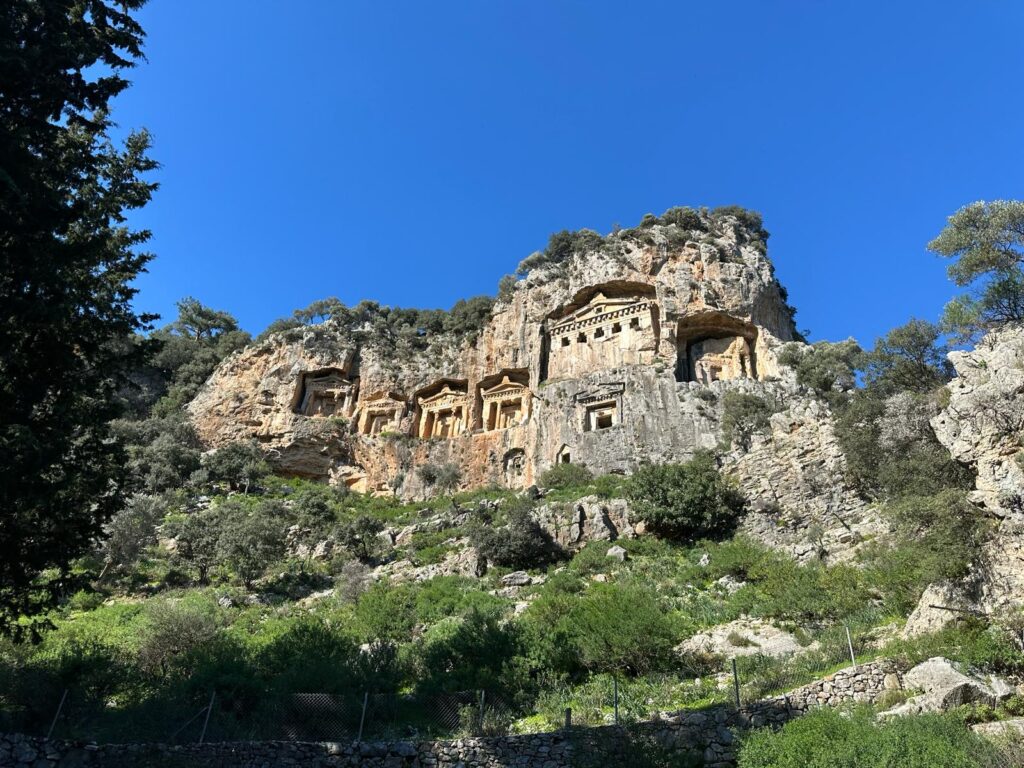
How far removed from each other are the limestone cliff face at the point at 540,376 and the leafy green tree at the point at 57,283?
23925mm

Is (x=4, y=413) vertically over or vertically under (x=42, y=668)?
over

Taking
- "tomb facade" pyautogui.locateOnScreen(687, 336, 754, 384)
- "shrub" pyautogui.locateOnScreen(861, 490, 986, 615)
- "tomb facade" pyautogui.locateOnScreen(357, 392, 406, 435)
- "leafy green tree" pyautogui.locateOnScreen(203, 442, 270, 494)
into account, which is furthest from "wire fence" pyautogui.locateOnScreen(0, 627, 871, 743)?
"tomb facade" pyautogui.locateOnScreen(357, 392, 406, 435)

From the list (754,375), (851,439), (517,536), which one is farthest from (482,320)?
(851,439)

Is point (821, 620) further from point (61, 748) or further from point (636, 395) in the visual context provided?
point (636, 395)

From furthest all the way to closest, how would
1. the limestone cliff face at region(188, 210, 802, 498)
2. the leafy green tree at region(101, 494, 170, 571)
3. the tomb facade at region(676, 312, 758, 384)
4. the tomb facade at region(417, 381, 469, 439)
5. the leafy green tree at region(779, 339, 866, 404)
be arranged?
the tomb facade at region(417, 381, 469, 439)
the tomb facade at region(676, 312, 758, 384)
the limestone cliff face at region(188, 210, 802, 498)
the leafy green tree at region(779, 339, 866, 404)
the leafy green tree at region(101, 494, 170, 571)

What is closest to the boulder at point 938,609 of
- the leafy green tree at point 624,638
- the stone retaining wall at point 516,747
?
the stone retaining wall at point 516,747

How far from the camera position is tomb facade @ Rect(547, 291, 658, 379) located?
128 feet

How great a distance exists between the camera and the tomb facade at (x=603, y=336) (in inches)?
1531

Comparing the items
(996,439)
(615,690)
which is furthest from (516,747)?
(996,439)

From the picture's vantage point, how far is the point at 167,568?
88.1 feet

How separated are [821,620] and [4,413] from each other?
1675cm

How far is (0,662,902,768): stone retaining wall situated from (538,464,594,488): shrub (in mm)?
20530

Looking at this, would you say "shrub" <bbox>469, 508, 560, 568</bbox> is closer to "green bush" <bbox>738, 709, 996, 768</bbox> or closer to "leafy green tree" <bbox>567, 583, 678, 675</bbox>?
"leafy green tree" <bbox>567, 583, 678, 675</bbox>

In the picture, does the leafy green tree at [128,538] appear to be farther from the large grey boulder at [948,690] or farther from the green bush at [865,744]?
the large grey boulder at [948,690]
